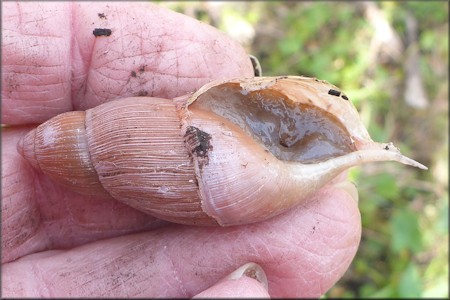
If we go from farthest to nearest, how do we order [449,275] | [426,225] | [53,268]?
1. [426,225]
2. [449,275]
3. [53,268]

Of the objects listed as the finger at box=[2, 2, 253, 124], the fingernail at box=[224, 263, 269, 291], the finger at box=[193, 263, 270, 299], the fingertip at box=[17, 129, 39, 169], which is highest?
the finger at box=[2, 2, 253, 124]

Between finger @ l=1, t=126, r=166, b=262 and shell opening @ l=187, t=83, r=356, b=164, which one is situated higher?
shell opening @ l=187, t=83, r=356, b=164

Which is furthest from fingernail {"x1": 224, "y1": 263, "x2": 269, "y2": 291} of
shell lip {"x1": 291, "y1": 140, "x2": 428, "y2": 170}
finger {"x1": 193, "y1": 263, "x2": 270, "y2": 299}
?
shell lip {"x1": 291, "y1": 140, "x2": 428, "y2": 170}

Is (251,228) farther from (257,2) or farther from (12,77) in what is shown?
(257,2)

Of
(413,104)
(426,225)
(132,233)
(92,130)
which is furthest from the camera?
(413,104)

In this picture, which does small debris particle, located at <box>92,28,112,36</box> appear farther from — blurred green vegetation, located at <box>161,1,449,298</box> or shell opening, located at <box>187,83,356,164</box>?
blurred green vegetation, located at <box>161,1,449,298</box>

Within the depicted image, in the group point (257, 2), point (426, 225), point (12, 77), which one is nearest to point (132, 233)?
point (12, 77)
